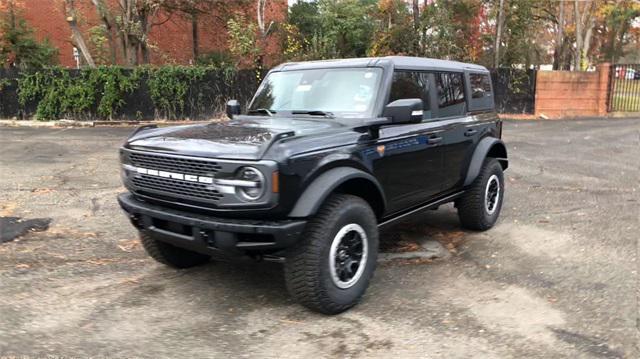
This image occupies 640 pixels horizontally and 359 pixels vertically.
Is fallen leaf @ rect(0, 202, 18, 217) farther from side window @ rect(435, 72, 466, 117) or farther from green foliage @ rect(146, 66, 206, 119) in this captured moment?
green foliage @ rect(146, 66, 206, 119)

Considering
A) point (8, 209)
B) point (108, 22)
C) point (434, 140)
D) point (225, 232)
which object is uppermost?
point (108, 22)

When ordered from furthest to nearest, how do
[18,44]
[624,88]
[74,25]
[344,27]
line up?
[344,27] < [624,88] < [18,44] < [74,25]

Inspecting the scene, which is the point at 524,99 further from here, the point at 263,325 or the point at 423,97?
the point at 263,325

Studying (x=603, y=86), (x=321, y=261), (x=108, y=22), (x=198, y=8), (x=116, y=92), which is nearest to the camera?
(x=321, y=261)

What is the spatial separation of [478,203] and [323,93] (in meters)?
2.22

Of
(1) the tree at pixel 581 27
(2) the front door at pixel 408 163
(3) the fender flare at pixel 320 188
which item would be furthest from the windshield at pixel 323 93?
(1) the tree at pixel 581 27

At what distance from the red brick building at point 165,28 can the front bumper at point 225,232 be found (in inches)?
784

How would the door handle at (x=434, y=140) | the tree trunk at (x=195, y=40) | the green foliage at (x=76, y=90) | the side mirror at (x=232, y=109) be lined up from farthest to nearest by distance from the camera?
the tree trunk at (x=195, y=40) → the green foliage at (x=76, y=90) → the side mirror at (x=232, y=109) → the door handle at (x=434, y=140)

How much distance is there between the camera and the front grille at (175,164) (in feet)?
12.1

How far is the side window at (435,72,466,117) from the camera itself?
5.52m

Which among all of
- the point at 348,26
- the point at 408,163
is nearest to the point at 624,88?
the point at 348,26

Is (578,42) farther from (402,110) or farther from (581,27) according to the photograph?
(402,110)

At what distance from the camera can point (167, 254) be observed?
477 centimetres

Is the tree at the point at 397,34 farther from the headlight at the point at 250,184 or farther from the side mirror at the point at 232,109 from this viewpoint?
the headlight at the point at 250,184
